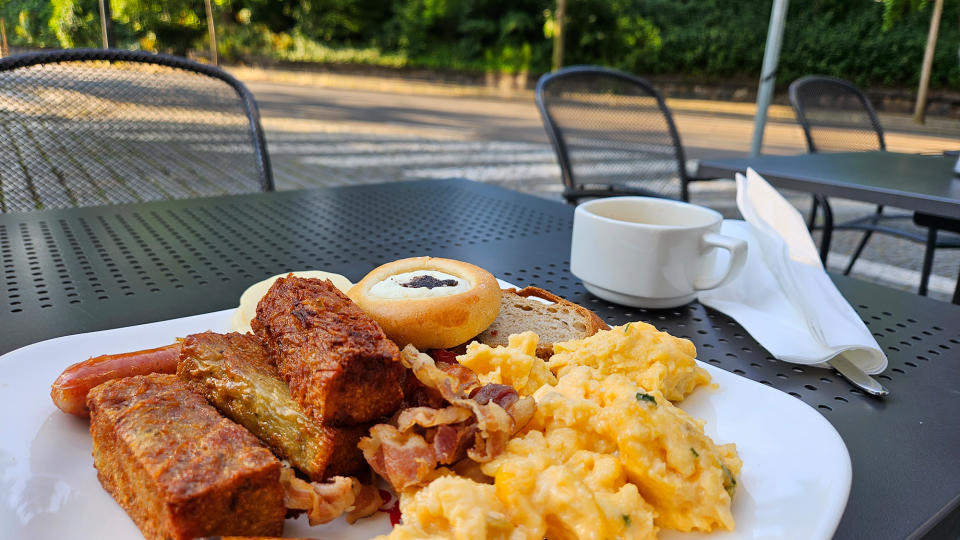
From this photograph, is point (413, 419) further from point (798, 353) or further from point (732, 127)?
point (732, 127)

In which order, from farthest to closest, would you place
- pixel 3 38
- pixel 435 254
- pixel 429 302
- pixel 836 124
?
pixel 836 124
pixel 3 38
pixel 435 254
pixel 429 302

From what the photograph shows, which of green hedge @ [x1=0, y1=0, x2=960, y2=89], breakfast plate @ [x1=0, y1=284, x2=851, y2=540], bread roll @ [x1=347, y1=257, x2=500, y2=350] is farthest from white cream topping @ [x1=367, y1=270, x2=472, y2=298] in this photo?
green hedge @ [x1=0, y1=0, x2=960, y2=89]

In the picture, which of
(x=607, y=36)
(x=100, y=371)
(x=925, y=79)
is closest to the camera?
(x=100, y=371)

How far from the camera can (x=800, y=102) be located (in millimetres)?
3867

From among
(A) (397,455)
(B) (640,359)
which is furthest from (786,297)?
(A) (397,455)

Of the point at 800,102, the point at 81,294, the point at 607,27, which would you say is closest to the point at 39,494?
the point at 81,294

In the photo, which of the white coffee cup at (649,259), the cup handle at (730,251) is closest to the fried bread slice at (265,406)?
the white coffee cup at (649,259)

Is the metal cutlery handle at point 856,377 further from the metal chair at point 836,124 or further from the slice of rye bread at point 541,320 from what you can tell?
the metal chair at point 836,124

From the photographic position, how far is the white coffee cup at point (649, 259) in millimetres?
1370

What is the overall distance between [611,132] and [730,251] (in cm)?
213

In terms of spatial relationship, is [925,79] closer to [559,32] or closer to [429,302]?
[559,32]

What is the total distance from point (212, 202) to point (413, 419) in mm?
1649

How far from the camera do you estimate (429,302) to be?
112 centimetres

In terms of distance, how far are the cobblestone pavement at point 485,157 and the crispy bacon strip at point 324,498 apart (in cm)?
299
